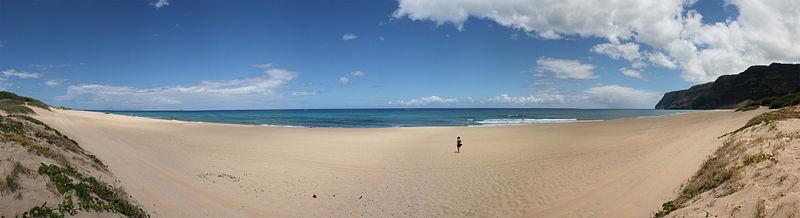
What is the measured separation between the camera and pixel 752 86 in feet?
381

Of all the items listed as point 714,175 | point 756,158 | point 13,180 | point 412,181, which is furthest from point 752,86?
point 13,180

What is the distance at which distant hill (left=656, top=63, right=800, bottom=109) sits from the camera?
326 ft

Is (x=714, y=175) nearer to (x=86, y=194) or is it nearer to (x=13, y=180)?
(x=86, y=194)

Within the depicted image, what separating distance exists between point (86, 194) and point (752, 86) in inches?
5846

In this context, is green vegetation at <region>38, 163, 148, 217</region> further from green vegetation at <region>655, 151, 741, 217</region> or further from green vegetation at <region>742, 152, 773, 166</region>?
green vegetation at <region>742, 152, 773, 166</region>

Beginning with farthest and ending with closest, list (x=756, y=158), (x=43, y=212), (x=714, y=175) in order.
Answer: (x=714, y=175) < (x=756, y=158) < (x=43, y=212)

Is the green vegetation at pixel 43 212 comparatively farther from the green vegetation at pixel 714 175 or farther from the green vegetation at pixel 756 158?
the green vegetation at pixel 756 158

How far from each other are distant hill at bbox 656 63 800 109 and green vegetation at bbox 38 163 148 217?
9528 cm

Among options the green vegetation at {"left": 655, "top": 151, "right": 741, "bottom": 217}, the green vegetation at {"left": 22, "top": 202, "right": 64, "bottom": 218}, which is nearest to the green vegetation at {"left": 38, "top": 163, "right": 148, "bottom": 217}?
the green vegetation at {"left": 22, "top": 202, "right": 64, "bottom": 218}

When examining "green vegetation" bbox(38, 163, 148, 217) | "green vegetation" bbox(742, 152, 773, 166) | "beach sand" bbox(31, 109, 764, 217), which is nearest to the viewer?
"green vegetation" bbox(38, 163, 148, 217)

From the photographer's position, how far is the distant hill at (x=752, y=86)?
99250 millimetres

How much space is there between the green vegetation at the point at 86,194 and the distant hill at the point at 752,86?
95.3m

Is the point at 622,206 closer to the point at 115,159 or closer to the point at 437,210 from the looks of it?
the point at 437,210

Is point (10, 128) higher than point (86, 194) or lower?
higher
